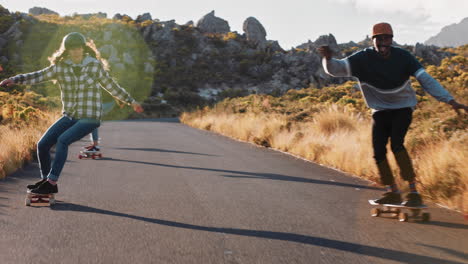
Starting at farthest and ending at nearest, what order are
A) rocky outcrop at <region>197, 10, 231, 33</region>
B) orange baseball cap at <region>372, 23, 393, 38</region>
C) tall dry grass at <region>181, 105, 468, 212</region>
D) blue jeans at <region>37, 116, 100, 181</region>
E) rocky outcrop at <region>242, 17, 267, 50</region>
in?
rocky outcrop at <region>197, 10, 231, 33</region> < rocky outcrop at <region>242, 17, 267, 50</region> < tall dry grass at <region>181, 105, 468, 212</region> < blue jeans at <region>37, 116, 100, 181</region> < orange baseball cap at <region>372, 23, 393, 38</region>

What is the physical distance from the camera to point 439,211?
18.9 feet

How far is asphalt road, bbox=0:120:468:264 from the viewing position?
418 cm

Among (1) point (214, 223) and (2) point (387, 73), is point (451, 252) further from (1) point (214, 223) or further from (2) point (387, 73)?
(1) point (214, 223)

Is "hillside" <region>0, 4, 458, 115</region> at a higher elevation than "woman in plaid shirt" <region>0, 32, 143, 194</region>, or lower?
higher

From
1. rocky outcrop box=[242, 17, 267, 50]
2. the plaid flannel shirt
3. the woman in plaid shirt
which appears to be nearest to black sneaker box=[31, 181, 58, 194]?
the woman in plaid shirt

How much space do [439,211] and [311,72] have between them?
67188mm

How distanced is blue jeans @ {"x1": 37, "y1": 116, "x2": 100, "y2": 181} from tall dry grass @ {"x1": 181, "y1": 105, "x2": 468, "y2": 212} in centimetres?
441

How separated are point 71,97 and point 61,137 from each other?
52 centimetres

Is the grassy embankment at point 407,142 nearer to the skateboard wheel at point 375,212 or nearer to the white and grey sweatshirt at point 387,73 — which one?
the skateboard wheel at point 375,212

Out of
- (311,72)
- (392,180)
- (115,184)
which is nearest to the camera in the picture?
(392,180)

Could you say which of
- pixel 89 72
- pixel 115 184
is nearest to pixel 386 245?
pixel 89 72

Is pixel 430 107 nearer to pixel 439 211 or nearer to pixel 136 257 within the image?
pixel 439 211

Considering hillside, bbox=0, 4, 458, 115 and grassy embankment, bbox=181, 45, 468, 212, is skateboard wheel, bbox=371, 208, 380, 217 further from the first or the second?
hillside, bbox=0, 4, 458, 115

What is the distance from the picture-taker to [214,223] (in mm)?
5324
